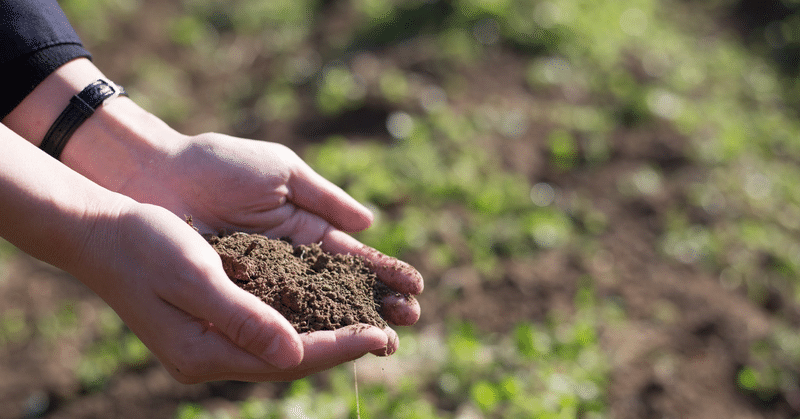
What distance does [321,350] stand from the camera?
1691mm

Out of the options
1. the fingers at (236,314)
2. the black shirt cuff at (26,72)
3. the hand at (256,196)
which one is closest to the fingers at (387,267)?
the hand at (256,196)

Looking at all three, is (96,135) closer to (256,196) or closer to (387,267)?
(256,196)

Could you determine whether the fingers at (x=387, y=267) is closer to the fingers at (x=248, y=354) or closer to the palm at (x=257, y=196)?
the palm at (x=257, y=196)

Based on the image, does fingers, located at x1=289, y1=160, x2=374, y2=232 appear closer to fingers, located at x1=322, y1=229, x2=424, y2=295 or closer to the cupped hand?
fingers, located at x1=322, y1=229, x2=424, y2=295

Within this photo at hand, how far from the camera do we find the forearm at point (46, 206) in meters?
1.59

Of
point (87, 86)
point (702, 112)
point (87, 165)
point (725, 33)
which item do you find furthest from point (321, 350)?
point (725, 33)

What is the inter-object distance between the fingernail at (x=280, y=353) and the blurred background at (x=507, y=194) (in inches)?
34.8

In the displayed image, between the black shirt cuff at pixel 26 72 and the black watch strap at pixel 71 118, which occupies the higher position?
the black shirt cuff at pixel 26 72

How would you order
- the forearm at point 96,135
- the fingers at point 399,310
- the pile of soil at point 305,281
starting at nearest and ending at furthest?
the pile of soil at point 305,281 < the fingers at point 399,310 < the forearm at point 96,135

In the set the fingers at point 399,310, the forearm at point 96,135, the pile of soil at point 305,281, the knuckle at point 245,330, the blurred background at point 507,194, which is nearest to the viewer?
the knuckle at point 245,330

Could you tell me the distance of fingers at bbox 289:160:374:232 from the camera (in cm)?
218

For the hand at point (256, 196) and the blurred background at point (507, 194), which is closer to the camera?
the hand at point (256, 196)

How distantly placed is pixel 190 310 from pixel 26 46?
4.00 ft

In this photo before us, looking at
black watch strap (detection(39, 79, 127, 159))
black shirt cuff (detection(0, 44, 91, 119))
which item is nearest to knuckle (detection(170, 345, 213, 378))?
black watch strap (detection(39, 79, 127, 159))
